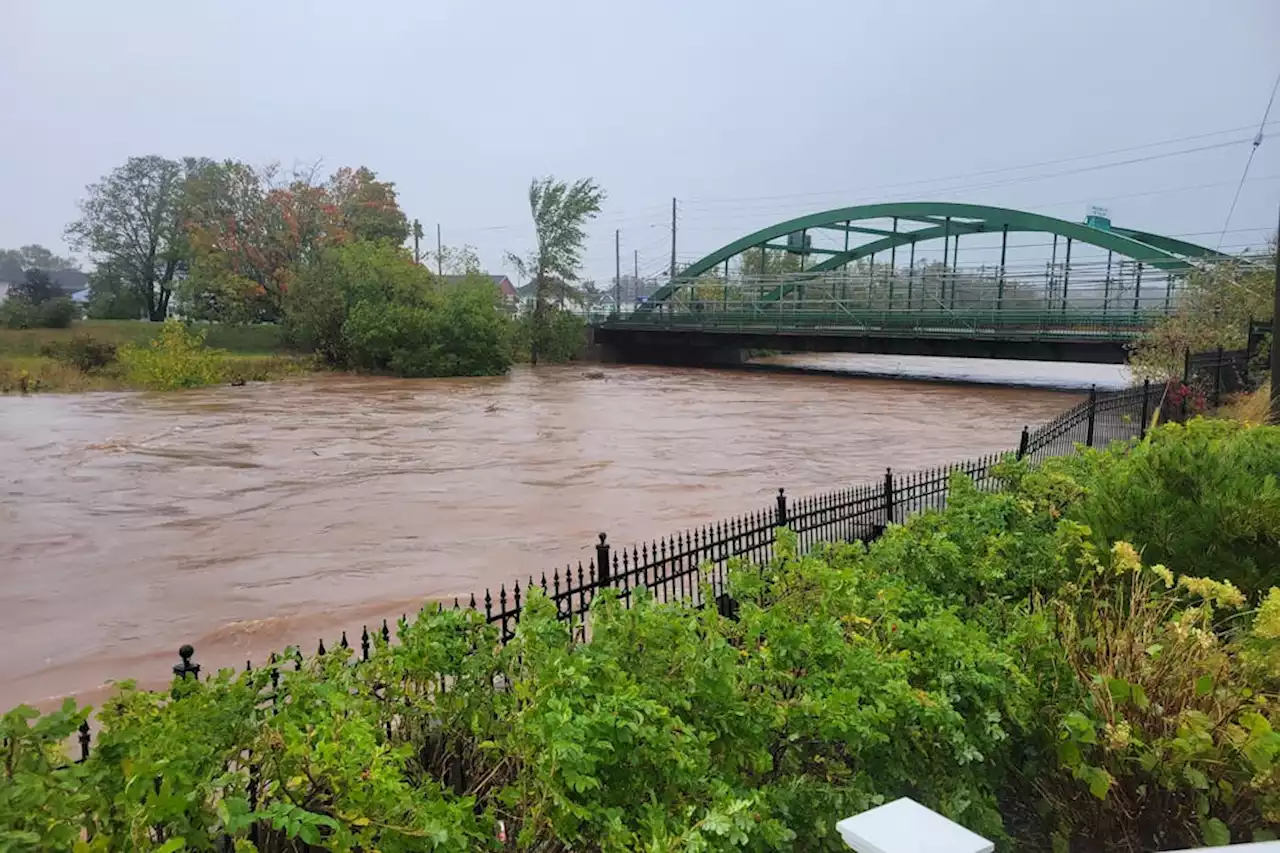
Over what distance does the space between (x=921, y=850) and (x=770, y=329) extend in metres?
47.6

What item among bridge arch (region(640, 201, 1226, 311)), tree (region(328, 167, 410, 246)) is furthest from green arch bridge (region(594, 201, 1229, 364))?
tree (region(328, 167, 410, 246))

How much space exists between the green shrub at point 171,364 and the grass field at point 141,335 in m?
11.3

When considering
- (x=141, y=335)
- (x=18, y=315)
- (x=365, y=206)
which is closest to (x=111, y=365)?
(x=141, y=335)

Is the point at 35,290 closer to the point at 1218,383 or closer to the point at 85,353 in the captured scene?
the point at 85,353

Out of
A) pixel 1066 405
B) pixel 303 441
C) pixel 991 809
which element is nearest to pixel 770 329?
pixel 1066 405

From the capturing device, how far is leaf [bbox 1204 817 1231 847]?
2.93 meters

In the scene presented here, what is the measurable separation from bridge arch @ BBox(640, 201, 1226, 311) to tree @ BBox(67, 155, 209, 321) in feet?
117

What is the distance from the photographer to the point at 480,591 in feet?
31.5

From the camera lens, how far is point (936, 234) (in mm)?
53281

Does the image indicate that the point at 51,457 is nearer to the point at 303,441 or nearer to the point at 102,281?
the point at 303,441

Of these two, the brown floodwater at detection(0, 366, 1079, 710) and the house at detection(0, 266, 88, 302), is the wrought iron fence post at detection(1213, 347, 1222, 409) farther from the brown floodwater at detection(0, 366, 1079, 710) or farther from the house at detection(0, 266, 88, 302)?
the house at detection(0, 266, 88, 302)

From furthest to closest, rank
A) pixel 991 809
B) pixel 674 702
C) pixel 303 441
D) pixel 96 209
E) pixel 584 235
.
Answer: pixel 96 209
pixel 584 235
pixel 303 441
pixel 991 809
pixel 674 702

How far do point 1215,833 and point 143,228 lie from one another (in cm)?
7467

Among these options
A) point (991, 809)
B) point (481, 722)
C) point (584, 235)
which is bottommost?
point (991, 809)
